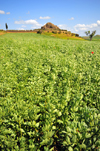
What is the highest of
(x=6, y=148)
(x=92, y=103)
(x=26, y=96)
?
(x=26, y=96)

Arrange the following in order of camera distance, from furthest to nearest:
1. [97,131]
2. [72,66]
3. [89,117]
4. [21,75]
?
[72,66] < [21,75] < [89,117] < [97,131]

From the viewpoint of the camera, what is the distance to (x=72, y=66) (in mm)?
7020

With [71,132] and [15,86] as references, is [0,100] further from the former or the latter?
[71,132]

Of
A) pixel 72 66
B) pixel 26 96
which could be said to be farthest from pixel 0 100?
pixel 72 66

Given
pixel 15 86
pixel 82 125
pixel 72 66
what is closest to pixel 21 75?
pixel 15 86

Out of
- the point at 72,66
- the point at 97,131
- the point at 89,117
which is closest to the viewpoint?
the point at 97,131

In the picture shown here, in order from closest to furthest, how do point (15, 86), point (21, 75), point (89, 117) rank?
point (89, 117)
point (15, 86)
point (21, 75)

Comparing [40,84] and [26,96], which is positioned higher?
[40,84]

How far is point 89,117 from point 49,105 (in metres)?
1.19

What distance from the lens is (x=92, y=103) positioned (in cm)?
407

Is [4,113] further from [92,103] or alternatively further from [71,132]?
[92,103]

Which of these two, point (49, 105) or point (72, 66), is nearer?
point (49, 105)

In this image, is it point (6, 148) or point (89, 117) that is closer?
point (6, 148)

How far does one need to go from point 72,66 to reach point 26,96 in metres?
4.13
